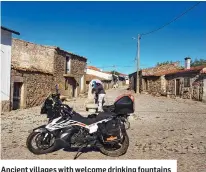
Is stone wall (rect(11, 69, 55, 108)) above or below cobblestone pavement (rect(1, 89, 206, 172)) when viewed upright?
above

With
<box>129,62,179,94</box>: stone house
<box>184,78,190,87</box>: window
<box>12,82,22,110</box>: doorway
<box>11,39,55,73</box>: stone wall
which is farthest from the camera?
<box>129,62,179,94</box>: stone house

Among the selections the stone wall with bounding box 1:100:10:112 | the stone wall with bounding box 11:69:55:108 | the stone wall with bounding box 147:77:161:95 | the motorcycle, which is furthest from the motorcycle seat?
the stone wall with bounding box 147:77:161:95

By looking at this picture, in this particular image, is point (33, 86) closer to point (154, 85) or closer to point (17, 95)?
point (17, 95)

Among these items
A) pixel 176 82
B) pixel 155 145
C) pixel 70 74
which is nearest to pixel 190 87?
pixel 176 82

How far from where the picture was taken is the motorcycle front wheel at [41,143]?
5.23 meters

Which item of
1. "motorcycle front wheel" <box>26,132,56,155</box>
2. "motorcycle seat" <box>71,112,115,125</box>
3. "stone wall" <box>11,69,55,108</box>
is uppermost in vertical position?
"stone wall" <box>11,69,55,108</box>

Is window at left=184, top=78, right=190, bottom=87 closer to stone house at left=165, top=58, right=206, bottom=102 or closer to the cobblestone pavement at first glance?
stone house at left=165, top=58, right=206, bottom=102

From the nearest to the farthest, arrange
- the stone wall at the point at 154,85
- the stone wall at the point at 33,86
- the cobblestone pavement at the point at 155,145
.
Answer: the cobblestone pavement at the point at 155,145, the stone wall at the point at 33,86, the stone wall at the point at 154,85

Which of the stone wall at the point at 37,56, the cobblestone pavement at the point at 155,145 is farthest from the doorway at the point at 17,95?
the stone wall at the point at 37,56

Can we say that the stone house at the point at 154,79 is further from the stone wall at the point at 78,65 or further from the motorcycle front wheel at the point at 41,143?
the motorcycle front wheel at the point at 41,143

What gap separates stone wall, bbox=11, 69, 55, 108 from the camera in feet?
48.8

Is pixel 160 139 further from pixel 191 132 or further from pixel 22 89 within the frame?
pixel 22 89

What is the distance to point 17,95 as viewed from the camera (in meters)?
14.5

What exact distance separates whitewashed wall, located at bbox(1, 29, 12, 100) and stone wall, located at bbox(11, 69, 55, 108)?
653 millimetres
